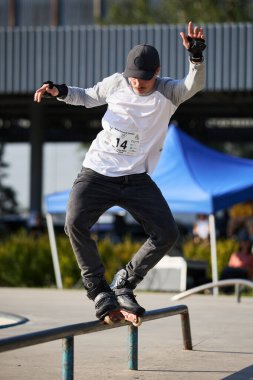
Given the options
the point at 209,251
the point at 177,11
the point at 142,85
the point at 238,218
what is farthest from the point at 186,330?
the point at 177,11

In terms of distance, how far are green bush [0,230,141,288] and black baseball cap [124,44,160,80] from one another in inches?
446

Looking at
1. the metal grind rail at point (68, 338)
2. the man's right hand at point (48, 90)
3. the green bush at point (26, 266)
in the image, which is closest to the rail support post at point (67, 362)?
the metal grind rail at point (68, 338)

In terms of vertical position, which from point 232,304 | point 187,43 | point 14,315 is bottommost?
point 232,304

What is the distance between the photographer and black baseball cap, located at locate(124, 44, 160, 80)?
22.5 ft

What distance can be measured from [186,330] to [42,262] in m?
10.2

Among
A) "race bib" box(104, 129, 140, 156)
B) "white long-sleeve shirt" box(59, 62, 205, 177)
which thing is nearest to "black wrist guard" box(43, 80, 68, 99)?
"white long-sleeve shirt" box(59, 62, 205, 177)

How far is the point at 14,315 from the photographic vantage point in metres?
11.5

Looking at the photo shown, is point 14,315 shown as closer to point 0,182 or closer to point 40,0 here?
point 40,0

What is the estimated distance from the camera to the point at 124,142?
693cm

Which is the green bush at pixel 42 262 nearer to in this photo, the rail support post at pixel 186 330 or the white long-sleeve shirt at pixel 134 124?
the rail support post at pixel 186 330

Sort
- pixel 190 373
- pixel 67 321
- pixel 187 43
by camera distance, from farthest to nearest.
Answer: pixel 67 321 < pixel 190 373 < pixel 187 43

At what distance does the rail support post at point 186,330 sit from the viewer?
851 cm

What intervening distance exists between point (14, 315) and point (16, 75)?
1540 cm

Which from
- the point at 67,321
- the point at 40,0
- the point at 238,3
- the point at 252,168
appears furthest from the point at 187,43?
the point at 40,0
